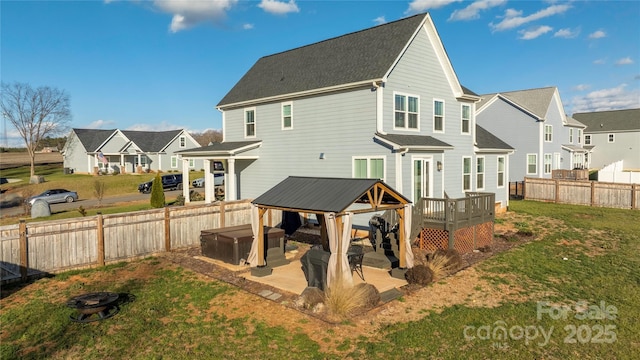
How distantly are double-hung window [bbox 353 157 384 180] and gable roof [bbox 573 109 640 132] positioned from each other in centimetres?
5627

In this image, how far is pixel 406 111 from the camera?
1819cm

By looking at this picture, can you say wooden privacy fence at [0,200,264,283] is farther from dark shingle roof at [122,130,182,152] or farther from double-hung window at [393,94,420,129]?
dark shingle roof at [122,130,182,152]

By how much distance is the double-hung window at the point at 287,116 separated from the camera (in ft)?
67.8

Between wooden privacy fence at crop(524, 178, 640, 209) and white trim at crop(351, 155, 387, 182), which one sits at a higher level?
white trim at crop(351, 155, 387, 182)

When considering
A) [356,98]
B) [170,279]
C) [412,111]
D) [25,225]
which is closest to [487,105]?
[412,111]

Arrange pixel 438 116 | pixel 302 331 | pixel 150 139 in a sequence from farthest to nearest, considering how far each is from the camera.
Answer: pixel 150 139
pixel 438 116
pixel 302 331

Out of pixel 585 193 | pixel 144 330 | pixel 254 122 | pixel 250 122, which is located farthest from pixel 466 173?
pixel 144 330

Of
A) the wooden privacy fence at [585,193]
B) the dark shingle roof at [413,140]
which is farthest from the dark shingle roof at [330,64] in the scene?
the wooden privacy fence at [585,193]

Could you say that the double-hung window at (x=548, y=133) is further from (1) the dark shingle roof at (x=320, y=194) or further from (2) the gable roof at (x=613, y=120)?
(2) the gable roof at (x=613, y=120)

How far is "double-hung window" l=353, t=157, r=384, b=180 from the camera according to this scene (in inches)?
667

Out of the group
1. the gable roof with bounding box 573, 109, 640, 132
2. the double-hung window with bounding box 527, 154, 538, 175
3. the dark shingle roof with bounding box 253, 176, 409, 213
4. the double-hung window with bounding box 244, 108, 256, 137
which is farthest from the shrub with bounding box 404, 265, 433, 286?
the gable roof with bounding box 573, 109, 640, 132

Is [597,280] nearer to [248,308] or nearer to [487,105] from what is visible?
[248,308]

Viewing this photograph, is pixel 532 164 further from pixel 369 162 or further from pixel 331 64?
pixel 369 162

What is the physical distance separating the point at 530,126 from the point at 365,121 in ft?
75.1
